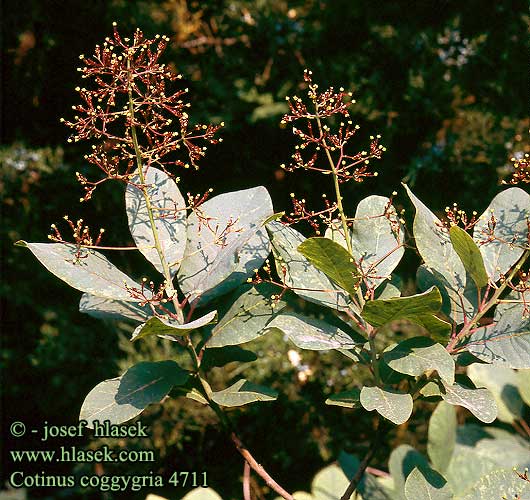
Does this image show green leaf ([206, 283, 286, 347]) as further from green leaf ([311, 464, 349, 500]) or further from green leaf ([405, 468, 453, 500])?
green leaf ([311, 464, 349, 500])

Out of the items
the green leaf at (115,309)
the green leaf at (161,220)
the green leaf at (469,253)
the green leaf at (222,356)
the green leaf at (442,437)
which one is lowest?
the green leaf at (442,437)

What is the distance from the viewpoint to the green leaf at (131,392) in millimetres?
488

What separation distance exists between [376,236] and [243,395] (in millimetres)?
174

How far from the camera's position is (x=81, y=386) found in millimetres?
1832

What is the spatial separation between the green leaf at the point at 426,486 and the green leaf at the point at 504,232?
19 cm

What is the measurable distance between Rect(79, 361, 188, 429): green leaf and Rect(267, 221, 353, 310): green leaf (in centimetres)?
12

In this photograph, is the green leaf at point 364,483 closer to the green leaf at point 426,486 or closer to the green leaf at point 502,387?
the green leaf at point 426,486

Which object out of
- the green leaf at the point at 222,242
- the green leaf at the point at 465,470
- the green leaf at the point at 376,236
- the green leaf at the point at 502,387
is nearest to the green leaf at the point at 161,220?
the green leaf at the point at 222,242

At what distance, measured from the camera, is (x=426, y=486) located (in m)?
0.57

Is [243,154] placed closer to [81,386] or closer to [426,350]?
[81,386]

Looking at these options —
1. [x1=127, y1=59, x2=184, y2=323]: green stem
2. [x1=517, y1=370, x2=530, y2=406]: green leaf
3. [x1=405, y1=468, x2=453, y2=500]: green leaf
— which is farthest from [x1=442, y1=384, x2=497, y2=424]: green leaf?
[x1=517, y1=370, x2=530, y2=406]: green leaf

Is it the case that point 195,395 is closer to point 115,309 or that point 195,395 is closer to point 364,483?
point 115,309

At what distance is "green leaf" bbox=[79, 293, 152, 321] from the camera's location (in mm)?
527

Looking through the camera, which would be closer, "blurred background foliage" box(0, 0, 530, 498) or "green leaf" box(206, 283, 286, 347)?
"green leaf" box(206, 283, 286, 347)
